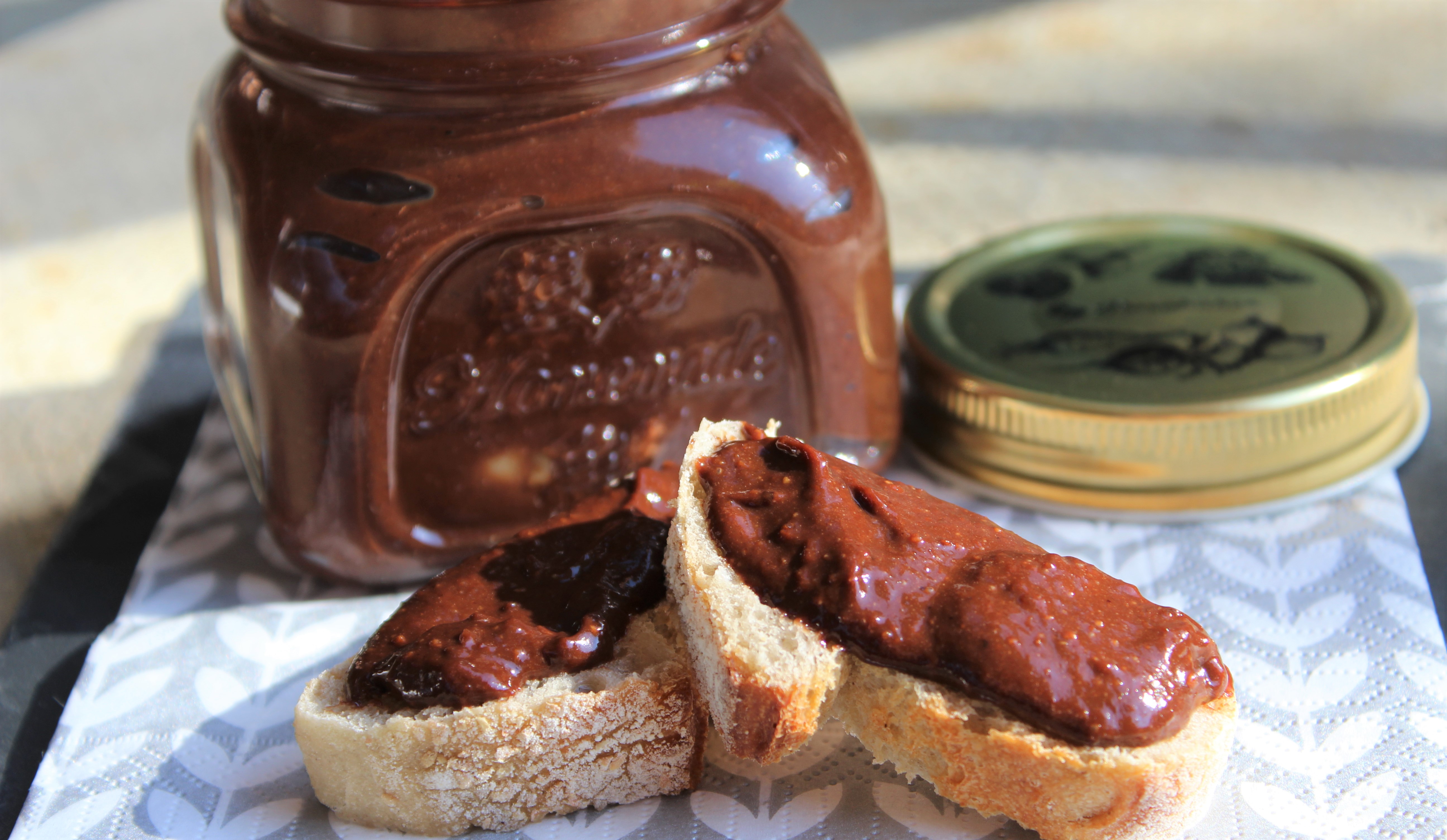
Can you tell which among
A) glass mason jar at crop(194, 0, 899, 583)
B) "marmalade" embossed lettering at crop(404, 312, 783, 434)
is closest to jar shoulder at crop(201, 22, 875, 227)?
glass mason jar at crop(194, 0, 899, 583)

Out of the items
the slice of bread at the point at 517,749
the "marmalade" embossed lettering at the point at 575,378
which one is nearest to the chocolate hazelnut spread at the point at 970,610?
the slice of bread at the point at 517,749

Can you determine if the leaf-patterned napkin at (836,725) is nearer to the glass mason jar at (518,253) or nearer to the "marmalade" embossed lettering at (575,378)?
the glass mason jar at (518,253)

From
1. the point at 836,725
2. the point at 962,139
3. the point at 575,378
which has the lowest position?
the point at 962,139

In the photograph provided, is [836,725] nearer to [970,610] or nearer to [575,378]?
[970,610]

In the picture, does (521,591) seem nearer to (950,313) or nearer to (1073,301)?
(950,313)

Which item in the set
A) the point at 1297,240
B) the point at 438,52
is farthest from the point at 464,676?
the point at 1297,240

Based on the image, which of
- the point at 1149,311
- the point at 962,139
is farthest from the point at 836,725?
the point at 962,139
